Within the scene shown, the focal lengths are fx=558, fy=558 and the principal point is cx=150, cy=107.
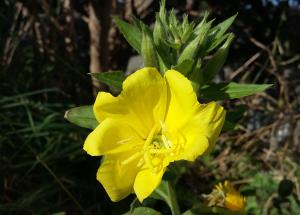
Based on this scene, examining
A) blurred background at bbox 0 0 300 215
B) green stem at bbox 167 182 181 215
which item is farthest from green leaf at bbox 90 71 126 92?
blurred background at bbox 0 0 300 215

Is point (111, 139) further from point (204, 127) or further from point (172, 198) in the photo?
point (172, 198)

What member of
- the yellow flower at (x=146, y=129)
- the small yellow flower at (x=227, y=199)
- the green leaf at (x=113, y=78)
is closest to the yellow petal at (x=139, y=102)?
the yellow flower at (x=146, y=129)

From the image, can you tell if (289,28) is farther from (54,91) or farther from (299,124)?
(54,91)

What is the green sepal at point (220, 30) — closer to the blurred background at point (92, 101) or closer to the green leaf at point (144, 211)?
the green leaf at point (144, 211)

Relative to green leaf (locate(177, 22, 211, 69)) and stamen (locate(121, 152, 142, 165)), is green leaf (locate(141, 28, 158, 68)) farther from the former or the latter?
stamen (locate(121, 152, 142, 165))

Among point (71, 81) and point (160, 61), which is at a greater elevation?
point (160, 61)

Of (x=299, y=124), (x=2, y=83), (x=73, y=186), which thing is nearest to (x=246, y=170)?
(x=299, y=124)

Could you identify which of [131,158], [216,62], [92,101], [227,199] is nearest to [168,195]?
[227,199]
